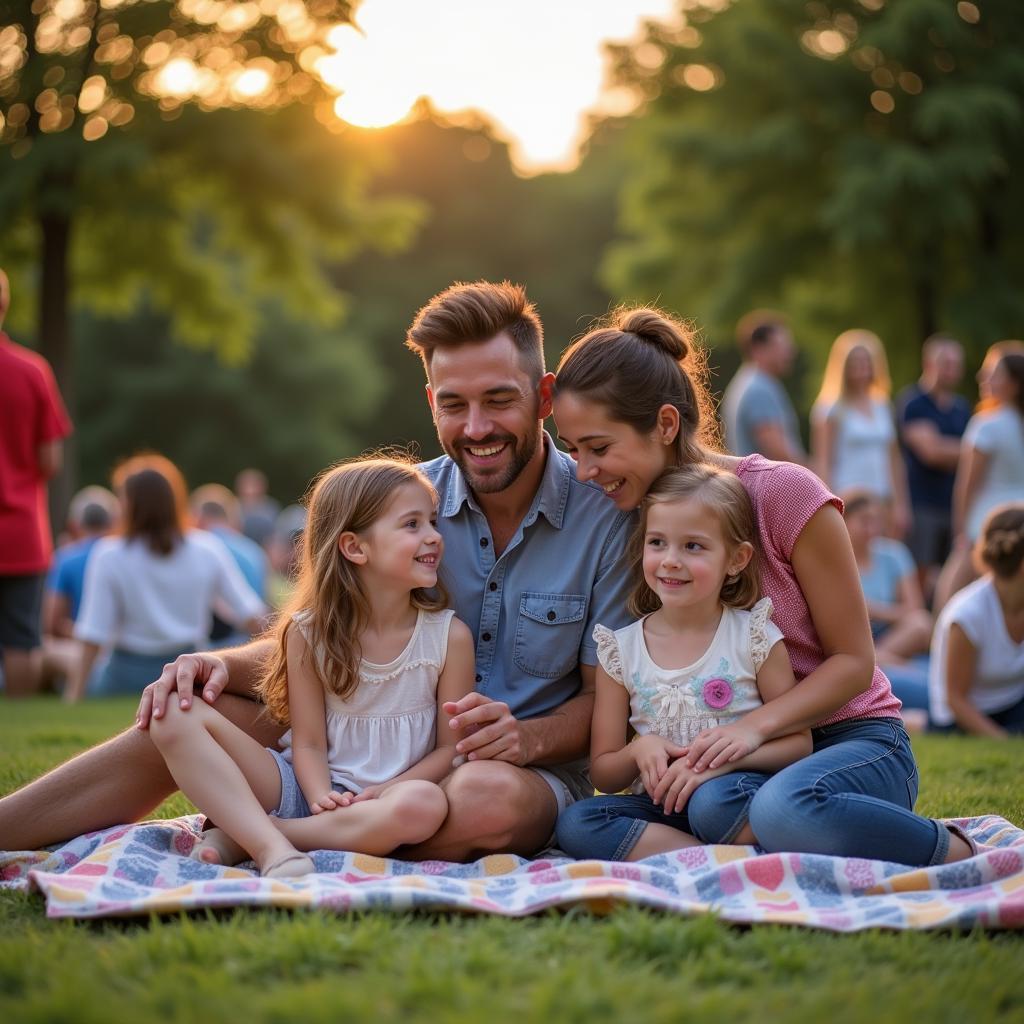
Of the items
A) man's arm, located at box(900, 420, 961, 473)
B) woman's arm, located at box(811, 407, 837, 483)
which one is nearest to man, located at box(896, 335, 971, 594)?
man's arm, located at box(900, 420, 961, 473)

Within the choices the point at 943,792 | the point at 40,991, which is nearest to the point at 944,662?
the point at 943,792

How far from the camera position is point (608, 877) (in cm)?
320

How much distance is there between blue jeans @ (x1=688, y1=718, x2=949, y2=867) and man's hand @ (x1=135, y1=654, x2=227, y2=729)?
1333 millimetres

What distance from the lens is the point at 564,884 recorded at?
3.12 meters

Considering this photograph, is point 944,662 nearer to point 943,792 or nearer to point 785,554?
point 943,792

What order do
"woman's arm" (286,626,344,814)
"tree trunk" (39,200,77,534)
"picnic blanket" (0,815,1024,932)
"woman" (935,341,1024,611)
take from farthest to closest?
1. "tree trunk" (39,200,77,534)
2. "woman" (935,341,1024,611)
3. "woman's arm" (286,626,344,814)
4. "picnic blanket" (0,815,1024,932)

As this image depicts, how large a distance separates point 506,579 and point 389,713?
1.78 feet

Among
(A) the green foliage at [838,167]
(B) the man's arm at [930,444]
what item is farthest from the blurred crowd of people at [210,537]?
(A) the green foliage at [838,167]

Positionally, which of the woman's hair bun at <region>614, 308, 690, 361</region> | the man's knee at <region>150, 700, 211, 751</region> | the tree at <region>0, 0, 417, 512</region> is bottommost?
the man's knee at <region>150, 700, 211, 751</region>

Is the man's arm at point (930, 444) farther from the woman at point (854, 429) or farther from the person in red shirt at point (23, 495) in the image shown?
the person in red shirt at point (23, 495)

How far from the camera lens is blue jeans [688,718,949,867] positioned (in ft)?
10.9

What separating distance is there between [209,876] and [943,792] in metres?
2.61

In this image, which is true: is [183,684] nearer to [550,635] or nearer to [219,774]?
[219,774]

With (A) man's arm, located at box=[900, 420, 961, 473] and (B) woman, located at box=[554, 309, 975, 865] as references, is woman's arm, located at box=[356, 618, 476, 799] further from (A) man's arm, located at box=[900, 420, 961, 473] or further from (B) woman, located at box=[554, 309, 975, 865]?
(A) man's arm, located at box=[900, 420, 961, 473]
